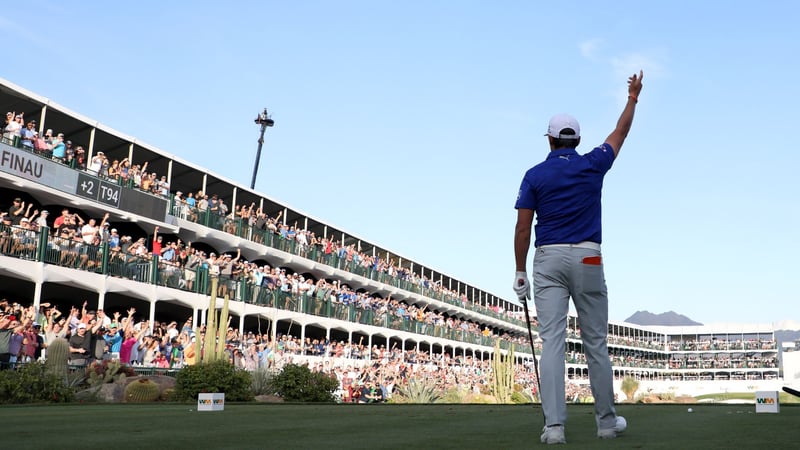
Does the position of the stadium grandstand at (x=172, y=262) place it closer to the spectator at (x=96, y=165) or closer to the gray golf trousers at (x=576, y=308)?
the spectator at (x=96, y=165)

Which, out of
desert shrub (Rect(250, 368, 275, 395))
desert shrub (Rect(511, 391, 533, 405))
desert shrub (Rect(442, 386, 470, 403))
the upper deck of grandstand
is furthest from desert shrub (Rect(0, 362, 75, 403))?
desert shrub (Rect(511, 391, 533, 405))

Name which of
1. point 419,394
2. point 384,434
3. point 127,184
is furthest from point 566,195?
point 127,184

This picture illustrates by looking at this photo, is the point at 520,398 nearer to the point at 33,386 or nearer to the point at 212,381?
the point at 212,381

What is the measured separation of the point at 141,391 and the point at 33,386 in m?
2.62

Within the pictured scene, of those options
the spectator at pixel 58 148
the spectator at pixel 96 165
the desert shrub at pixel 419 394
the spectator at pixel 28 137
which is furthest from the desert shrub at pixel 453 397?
the spectator at pixel 28 137

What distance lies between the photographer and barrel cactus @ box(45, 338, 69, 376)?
52.9ft

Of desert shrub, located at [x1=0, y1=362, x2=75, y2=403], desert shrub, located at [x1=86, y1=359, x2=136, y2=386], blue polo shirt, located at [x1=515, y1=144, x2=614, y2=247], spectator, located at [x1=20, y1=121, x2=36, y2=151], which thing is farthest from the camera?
spectator, located at [x1=20, y1=121, x2=36, y2=151]

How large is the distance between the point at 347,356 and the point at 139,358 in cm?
1339

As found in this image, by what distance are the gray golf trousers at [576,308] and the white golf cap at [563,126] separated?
76cm

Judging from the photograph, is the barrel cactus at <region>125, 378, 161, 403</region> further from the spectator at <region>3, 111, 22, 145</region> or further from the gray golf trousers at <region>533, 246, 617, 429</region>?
the gray golf trousers at <region>533, 246, 617, 429</region>

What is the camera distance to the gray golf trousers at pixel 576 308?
4.93 m

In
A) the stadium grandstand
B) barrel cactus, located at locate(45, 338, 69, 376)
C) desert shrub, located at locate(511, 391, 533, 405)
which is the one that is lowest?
desert shrub, located at locate(511, 391, 533, 405)

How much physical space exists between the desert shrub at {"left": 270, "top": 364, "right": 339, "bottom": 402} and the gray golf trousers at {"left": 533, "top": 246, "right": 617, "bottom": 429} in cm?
1411

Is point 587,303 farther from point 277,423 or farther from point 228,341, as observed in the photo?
point 228,341
